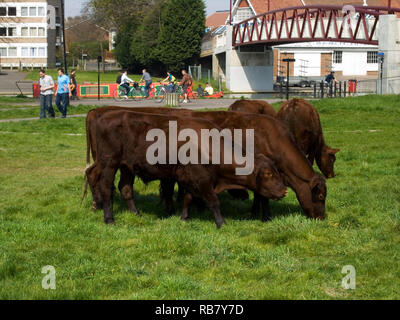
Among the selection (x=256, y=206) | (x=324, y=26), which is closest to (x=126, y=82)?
(x=324, y=26)

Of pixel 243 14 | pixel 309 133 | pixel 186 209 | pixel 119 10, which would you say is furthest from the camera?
pixel 119 10

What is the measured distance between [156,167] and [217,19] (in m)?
109

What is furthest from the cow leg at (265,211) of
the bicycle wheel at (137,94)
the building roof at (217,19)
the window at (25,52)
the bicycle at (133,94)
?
the building roof at (217,19)

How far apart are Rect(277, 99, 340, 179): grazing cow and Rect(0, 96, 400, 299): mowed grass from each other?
41 cm

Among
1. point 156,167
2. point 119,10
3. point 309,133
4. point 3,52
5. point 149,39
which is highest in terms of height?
point 119,10

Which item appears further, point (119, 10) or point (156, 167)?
point (119, 10)

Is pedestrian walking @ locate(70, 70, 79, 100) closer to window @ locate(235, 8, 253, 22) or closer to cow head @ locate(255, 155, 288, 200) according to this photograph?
cow head @ locate(255, 155, 288, 200)

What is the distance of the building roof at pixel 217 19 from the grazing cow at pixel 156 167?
104600 mm

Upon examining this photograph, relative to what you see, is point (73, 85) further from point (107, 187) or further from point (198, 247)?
point (198, 247)

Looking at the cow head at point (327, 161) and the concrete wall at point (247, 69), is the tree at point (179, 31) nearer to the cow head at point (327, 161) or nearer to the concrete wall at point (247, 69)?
the concrete wall at point (247, 69)

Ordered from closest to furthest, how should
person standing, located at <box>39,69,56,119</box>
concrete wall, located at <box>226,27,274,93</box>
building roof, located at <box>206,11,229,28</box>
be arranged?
1. person standing, located at <box>39,69,56,119</box>
2. concrete wall, located at <box>226,27,274,93</box>
3. building roof, located at <box>206,11,229,28</box>

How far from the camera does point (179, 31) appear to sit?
7581 centimetres

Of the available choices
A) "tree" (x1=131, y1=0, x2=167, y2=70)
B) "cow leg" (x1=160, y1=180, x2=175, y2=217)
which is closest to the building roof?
"tree" (x1=131, y1=0, x2=167, y2=70)

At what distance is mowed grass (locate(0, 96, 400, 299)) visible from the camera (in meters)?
6.17
